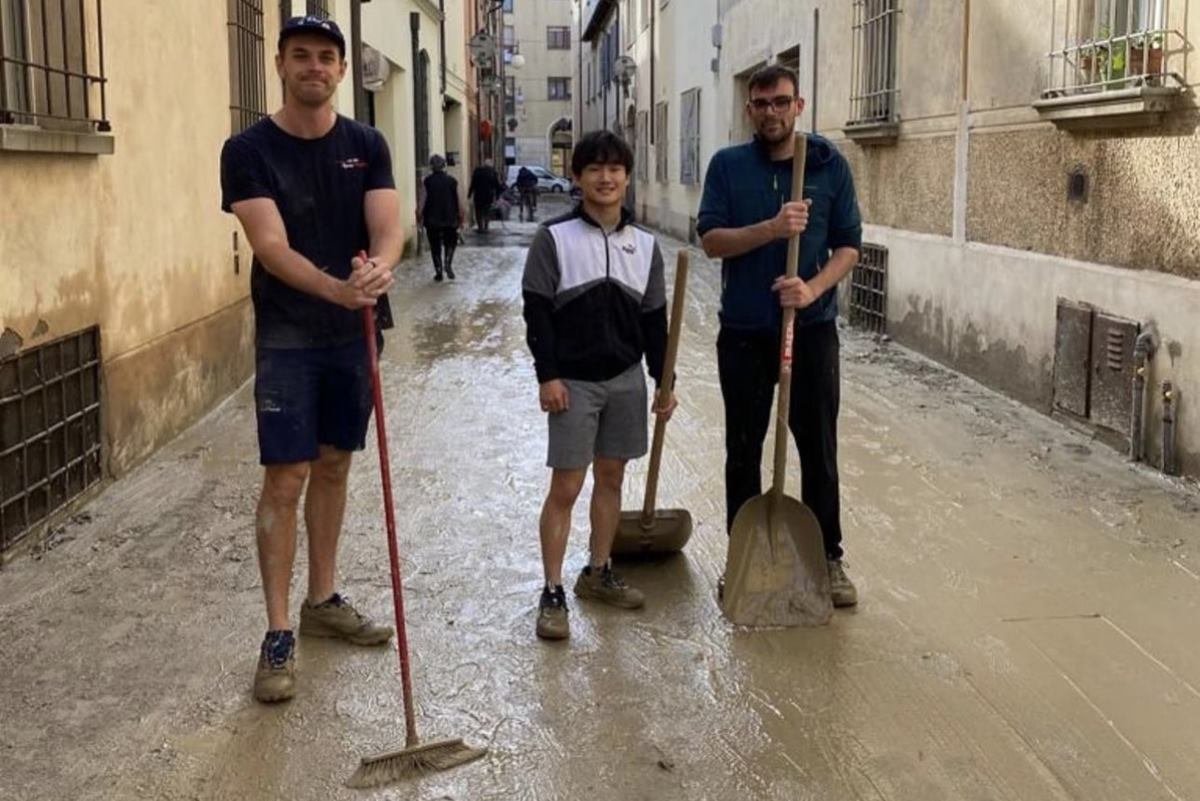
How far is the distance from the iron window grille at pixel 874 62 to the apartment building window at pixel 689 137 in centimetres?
913

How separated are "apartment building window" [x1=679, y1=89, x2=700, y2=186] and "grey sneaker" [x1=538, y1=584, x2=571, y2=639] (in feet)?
53.4

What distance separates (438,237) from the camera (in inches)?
599

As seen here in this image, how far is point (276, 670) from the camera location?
3461 millimetres

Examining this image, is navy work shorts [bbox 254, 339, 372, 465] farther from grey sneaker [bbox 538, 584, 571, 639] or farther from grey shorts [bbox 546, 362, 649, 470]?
grey sneaker [bbox 538, 584, 571, 639]

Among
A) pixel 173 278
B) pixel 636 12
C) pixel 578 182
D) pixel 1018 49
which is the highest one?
pixel 636 12

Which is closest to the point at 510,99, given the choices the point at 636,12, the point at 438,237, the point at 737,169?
the point at 636,12

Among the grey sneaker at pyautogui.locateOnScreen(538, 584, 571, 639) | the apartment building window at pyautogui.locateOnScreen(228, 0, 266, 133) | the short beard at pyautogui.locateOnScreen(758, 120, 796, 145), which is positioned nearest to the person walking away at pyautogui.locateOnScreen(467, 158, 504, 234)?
the apartment building window at pyautogui.locateOnScreen(228, 0, 266, 133)

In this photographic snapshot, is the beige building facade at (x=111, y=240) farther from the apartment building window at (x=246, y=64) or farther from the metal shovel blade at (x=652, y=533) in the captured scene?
the metal shovel blade at (x=652, y=533)

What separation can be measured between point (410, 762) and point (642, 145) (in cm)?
2524

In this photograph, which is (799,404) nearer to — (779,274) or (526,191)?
(779,274)

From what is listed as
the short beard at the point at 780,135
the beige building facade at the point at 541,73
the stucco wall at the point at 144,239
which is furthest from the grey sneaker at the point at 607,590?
the beige building facade at the point at 541,73

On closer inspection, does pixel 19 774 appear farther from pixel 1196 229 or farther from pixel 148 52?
pixel 1196 229

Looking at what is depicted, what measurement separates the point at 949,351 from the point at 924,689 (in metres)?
5.35

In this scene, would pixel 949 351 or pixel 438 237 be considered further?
pixel 438 237
